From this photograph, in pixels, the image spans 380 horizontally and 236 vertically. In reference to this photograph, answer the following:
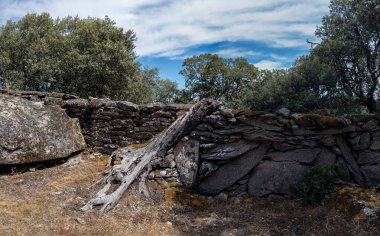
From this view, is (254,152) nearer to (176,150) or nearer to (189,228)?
(176,150)

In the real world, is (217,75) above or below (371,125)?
above

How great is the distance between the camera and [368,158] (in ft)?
27.0

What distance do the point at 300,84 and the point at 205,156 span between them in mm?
7347

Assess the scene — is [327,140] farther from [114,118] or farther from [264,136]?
[114,118]

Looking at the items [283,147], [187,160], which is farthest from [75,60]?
[283,147]

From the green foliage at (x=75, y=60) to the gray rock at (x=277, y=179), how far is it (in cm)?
1567

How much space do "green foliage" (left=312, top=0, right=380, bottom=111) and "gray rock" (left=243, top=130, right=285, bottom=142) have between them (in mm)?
8707

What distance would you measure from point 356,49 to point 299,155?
1025 centimetres

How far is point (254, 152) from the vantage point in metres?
8.12

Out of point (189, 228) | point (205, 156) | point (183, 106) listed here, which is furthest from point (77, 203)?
point (183, 106)

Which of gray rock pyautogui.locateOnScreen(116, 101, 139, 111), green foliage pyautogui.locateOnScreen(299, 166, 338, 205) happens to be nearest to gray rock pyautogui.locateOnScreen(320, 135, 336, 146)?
green foliage pyautogui.locateOnScreen(299, 166, 338, 205)

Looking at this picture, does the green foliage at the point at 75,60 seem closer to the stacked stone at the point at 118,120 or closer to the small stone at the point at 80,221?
the stacked stone at the point at 118,120

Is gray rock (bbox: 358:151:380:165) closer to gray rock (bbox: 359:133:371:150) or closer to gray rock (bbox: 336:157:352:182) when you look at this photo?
gray rock (bbox: 359:133:371:150)

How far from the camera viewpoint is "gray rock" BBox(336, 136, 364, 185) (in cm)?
812
